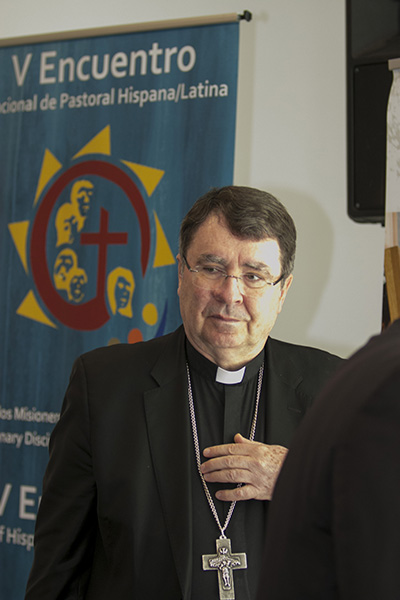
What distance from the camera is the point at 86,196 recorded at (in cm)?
321

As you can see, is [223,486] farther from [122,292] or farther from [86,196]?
[86,196]

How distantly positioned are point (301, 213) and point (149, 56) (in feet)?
3.06

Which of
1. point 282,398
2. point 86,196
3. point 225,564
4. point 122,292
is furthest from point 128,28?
point 225,564

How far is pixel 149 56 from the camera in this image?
3135mm

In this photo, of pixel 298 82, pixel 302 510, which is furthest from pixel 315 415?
pixel 298 82

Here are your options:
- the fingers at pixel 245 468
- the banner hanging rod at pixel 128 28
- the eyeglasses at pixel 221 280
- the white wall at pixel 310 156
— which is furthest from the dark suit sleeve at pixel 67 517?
the banner hanging rod at pixel 128 28

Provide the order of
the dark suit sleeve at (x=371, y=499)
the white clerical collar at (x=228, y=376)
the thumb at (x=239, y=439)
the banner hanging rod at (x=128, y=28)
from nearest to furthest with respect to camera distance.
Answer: the dark suit sleeve at (x=371, y=499), the thumb at (x=239, y=439), the white clerical collar at (x=228, y=376), the banner hanging rod at (x=128, y=28)

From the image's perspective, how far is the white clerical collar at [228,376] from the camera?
186cm

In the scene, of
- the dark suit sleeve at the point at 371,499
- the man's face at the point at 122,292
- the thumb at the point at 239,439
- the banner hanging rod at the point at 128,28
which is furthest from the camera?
the man's face at the point at 122,292

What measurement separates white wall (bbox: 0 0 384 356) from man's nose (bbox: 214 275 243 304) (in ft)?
4.36

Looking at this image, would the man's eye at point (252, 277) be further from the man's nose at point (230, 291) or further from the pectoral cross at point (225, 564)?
the pectoral cross at point (225, 564)

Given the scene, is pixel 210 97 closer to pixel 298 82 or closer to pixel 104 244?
pixel 298 82

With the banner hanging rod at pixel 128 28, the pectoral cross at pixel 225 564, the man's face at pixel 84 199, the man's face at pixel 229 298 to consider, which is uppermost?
the banner hanging rod at pixel 128 28

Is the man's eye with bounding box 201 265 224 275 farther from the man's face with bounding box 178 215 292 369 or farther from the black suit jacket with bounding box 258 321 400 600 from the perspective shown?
the black suit jacket with bounding box 258 321 400 600
